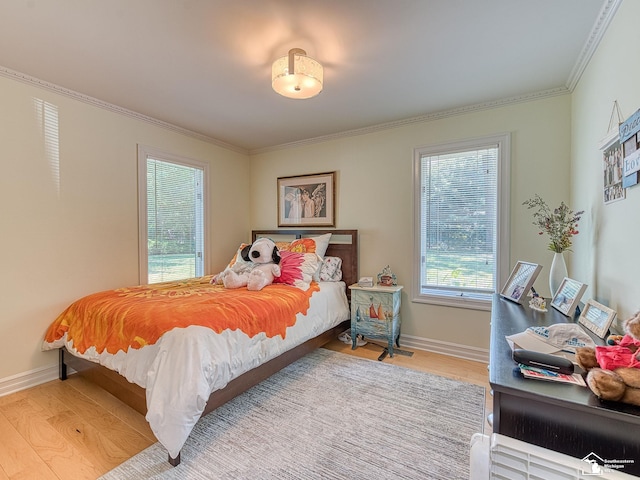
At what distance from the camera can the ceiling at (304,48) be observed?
161 centimetres

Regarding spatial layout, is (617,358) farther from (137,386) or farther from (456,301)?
(137,386)

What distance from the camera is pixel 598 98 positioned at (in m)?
1.82

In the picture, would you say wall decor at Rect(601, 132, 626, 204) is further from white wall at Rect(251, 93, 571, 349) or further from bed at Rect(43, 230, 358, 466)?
bed at Rect(43, 230, 358, 466)

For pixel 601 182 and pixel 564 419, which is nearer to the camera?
pixel 564 419

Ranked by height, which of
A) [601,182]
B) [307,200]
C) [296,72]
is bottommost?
[601,182]

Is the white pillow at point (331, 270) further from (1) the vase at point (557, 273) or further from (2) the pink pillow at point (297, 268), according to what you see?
(1) the vase at point (557, 273)

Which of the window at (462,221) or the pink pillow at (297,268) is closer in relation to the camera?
the window at (462,221)

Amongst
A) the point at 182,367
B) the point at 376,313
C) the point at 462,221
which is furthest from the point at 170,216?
the point at 462,221

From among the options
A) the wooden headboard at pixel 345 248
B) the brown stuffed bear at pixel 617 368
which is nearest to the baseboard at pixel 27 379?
the wooden headboard at pixel 345 248

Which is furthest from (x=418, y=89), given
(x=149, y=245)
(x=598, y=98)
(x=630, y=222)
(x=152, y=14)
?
(x=149, y=245)

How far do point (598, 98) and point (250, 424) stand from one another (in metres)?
3.05

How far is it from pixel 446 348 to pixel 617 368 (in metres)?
2.35

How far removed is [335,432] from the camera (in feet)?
5.97

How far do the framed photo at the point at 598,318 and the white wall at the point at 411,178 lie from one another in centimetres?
134
